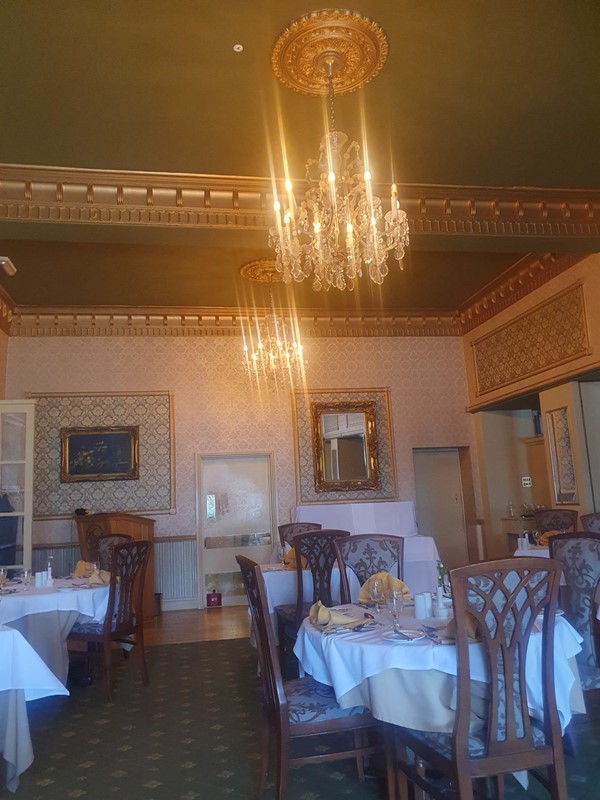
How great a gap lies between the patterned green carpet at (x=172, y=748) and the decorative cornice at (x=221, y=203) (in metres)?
3.52

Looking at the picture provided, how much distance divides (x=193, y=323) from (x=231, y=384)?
1.02m

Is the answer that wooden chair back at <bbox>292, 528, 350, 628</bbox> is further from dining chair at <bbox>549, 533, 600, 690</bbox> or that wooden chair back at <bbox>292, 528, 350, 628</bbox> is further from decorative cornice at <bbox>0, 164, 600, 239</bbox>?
decorative cornice at <bbox>0, 164, 600, 239</bbox>

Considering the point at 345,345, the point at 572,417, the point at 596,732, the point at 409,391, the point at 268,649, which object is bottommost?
the point at 596,732

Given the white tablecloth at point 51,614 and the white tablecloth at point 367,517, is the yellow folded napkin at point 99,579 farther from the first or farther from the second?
the white tablecloth at point 367,517

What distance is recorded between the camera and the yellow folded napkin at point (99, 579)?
4867 millimetres

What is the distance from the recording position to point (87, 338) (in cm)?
859

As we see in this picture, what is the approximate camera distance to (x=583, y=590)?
3295 mm

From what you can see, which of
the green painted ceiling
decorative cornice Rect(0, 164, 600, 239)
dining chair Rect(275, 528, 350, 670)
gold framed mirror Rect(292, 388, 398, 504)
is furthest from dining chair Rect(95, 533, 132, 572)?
gold framed mirror Rect(292, 388, 398, 504)

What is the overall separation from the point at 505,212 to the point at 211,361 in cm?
470

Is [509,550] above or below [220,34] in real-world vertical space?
below

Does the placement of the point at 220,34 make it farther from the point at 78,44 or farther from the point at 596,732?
the point at 596,732

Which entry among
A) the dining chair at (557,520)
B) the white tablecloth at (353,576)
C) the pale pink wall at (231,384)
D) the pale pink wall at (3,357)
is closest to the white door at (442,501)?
the pale pink wall at (231,384)

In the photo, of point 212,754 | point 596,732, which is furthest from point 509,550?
point 212,754

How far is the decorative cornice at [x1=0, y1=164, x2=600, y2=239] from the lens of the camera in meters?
4.70
